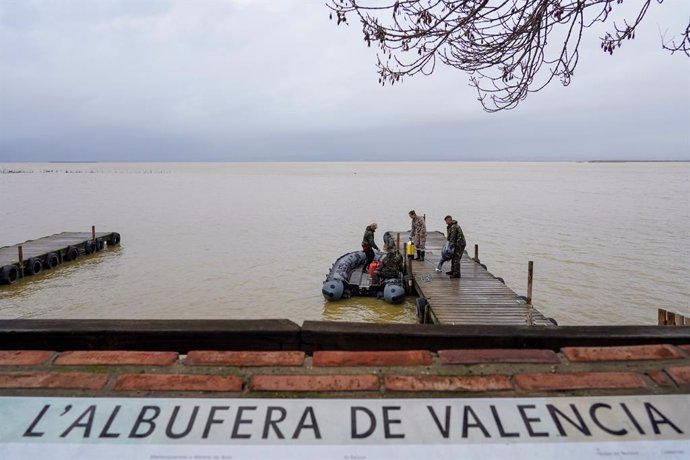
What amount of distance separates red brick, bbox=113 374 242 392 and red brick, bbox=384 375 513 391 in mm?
617

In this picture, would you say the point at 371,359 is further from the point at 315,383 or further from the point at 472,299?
the point at 472,299

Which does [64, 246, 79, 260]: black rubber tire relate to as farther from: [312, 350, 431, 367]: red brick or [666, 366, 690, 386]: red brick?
[666, 366, 690, 386]: red brick

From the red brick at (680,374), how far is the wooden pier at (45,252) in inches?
695

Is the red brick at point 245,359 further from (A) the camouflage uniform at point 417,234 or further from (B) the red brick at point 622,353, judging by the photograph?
(A) the camouflage uniform at point 417,234

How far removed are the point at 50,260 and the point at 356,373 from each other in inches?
753

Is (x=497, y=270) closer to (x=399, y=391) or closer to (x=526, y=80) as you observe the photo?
(x=526, y=80)

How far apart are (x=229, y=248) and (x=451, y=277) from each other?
39.7 feet

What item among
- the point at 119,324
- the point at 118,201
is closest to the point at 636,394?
the point at 119,324

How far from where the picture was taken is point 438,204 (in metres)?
43.7

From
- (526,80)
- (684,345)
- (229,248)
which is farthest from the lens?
(229,248)

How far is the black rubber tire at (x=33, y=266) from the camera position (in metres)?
16.2

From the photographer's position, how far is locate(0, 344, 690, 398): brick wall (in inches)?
72.5

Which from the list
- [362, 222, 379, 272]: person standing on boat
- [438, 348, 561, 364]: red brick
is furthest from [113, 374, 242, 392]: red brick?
[362, 222, 379, 272]: person standing on boat

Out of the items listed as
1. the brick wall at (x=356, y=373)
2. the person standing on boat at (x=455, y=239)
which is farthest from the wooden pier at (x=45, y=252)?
the brick wall at (x=356, y=373)
